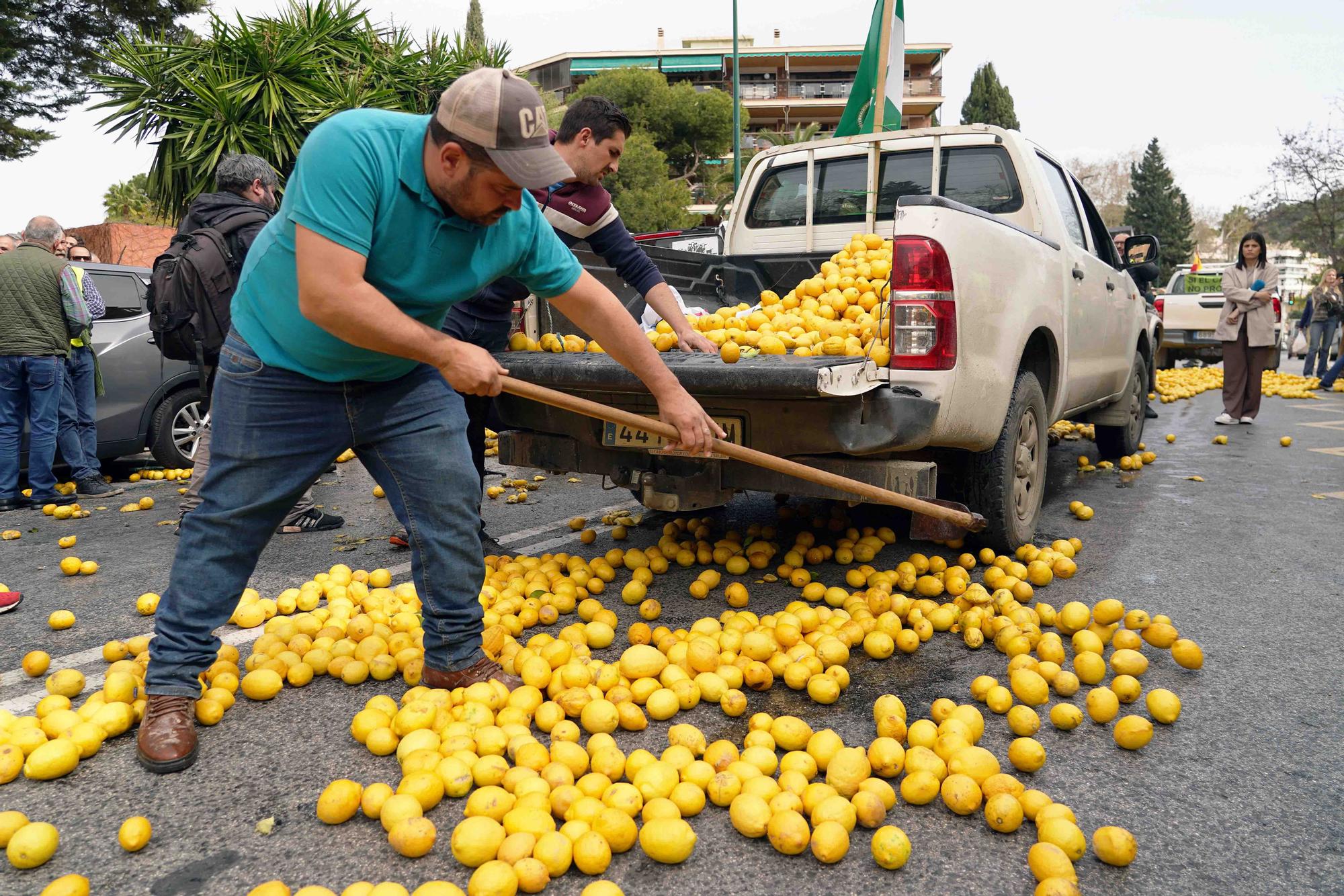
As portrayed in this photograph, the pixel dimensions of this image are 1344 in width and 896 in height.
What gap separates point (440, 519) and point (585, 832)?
1148 mm

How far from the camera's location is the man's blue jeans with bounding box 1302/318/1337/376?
58.6 feet

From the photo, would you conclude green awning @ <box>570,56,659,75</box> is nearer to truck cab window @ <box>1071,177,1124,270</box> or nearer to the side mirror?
the side mirror

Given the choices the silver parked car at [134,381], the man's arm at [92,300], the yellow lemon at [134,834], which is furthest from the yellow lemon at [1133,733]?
the man's arm at [92,300]

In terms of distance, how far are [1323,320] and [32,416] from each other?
70.5 feet

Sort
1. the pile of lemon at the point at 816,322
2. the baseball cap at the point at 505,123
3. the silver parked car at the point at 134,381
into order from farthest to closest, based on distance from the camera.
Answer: the silver parked car at the point at 134,381 < the pile of lemon at the point at 816,322 < the baseball cap at the point at 505,123

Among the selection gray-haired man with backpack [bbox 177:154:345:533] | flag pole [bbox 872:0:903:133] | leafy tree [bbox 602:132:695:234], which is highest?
leafy tree [bbox 602:132:695:234]

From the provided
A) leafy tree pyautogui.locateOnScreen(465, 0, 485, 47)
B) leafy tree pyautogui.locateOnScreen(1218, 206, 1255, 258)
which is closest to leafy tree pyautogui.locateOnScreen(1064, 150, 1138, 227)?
leafy tree pyautogui.locateOnScreen(1218, 206, 1255, 258)

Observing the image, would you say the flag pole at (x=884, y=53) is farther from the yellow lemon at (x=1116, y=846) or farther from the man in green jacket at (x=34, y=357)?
the man in green jacket at (x=34, y=357)

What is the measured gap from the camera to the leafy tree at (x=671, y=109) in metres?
48.3

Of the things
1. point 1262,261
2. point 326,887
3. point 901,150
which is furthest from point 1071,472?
point 326,887

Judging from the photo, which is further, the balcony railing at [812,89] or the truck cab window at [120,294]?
the balcony railing at [812,89]

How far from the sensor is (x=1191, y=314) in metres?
17.1

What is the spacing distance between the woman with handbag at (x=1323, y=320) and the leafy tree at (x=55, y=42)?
2341cm

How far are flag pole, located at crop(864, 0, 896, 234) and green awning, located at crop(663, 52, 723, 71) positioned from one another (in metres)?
63.6
